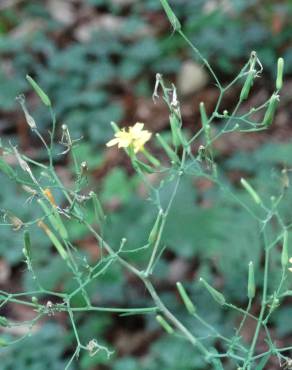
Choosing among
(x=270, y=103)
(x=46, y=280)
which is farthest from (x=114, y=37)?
(x=270, y=103)

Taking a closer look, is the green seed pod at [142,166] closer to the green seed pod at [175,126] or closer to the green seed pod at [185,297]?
the green seed pod at [175,126]

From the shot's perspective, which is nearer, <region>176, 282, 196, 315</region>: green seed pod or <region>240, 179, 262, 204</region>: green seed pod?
<region>176, 282, 196, 315</region>: green seed pod

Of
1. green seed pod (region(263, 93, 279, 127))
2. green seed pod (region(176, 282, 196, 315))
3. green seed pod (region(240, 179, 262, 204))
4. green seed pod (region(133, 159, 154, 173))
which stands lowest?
green seed pod (region(176, 282, 196, 315))

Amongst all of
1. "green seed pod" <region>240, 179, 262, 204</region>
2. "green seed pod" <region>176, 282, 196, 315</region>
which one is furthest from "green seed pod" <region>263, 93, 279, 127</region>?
"green seed pod" <region>176, 282, 196, 315</region>

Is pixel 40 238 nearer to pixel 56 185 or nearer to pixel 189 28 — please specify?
pixel 189 28

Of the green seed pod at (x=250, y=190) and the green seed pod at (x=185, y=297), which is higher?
the green seed pod at (x=250, y=190)

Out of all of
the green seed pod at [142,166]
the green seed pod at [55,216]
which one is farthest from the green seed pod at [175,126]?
the green seed pod at [55,216]

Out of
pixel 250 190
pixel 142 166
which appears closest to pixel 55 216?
pixel 142 166

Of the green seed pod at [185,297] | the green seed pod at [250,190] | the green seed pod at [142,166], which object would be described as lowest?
the green seed pod at [185,297]

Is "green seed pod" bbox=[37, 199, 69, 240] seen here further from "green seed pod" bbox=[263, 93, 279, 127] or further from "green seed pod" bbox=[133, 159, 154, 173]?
"green seed pod" bbox=[263, 93, 279, 127]

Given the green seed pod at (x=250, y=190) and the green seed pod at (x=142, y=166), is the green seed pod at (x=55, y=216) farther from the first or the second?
the green seed pod at (x=250, y=190)

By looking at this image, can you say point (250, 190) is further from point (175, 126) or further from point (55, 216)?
point (55, 216)

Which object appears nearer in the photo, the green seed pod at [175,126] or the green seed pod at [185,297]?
the green seed pod at [185,297]
